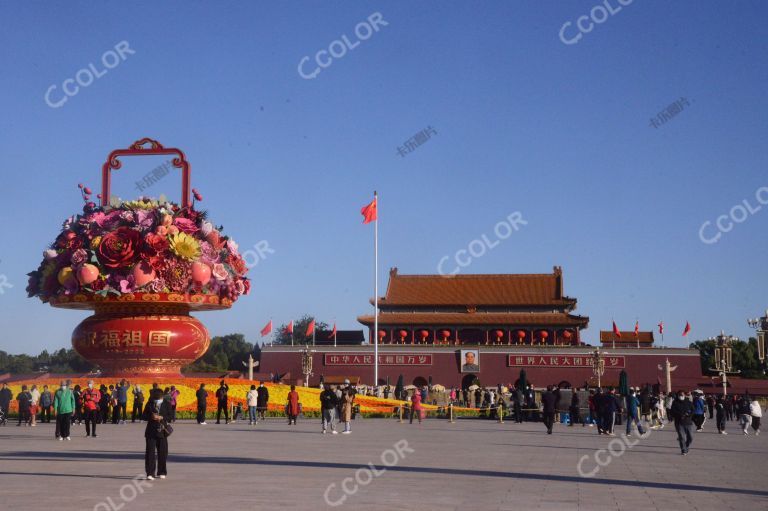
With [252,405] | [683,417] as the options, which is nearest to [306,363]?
[252,405]

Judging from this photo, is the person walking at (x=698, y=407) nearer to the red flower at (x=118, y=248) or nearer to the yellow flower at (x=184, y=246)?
the yellow flower at (x=184, y=246)

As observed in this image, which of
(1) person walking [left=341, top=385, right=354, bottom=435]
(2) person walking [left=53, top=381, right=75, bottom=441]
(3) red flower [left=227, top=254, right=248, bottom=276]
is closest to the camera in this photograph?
(2) person walking [left=53, top=381, right=75, bottom=441]

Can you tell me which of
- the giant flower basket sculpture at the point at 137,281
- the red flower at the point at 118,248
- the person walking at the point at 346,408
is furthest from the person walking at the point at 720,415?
the red flower at the point at 118,248

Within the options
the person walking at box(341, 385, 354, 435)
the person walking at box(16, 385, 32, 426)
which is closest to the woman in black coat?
the person walking at box(341, 385, 354, 435)

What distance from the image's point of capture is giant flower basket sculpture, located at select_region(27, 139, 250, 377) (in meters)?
30.8

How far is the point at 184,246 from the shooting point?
31281 millimetres

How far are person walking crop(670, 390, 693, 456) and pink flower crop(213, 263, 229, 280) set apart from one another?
63.1ft

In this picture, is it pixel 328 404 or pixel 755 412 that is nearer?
pixel 328 404

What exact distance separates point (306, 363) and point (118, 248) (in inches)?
1171

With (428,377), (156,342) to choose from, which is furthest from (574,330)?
(156,342)

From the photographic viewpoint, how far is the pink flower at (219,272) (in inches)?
1277

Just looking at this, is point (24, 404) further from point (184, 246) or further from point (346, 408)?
point (346, 408)

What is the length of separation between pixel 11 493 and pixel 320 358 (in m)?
52.0

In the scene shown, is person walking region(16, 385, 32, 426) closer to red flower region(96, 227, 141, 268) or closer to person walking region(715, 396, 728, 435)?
red flower region(96, 227, 141, 268)
